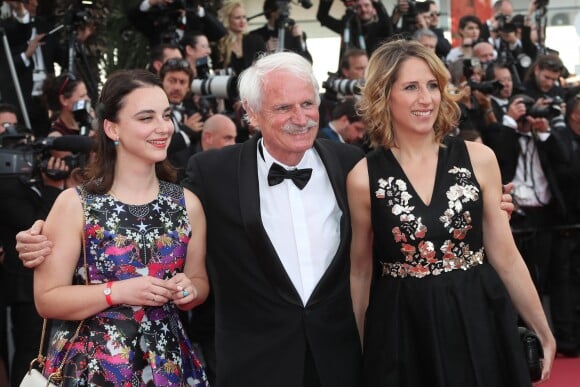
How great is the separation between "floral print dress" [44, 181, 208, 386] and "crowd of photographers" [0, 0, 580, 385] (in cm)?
179

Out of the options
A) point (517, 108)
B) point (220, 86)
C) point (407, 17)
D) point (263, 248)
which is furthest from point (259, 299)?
point (407, 17)

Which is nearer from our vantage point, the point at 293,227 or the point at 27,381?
the point at 27,381

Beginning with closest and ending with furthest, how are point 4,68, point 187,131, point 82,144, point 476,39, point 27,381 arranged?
point 27,381, point 82,144, point 187,131, point 4,68, point 476,39

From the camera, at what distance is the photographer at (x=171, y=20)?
7.53 metres

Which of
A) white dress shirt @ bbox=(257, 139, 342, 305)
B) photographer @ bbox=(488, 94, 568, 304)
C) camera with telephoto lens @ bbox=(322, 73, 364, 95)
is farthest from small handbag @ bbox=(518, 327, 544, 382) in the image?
photographer @ bbox=(488, 94, 568, 304)

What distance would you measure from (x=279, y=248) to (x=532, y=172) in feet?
14.5

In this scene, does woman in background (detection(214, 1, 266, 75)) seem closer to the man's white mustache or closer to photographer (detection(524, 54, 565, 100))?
photographer (detection(524, 54, 565, 100))

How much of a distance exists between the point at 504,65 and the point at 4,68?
4267 mm

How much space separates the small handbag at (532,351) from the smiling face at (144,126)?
146 cm

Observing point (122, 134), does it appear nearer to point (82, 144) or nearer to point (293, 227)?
point (293, 227)

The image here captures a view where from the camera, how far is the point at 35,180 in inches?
A: 201

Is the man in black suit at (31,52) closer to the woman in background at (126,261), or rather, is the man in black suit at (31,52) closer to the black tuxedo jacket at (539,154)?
the black tuxedo jacket at (539,154)

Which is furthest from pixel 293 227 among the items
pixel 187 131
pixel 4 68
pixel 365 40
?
pixel 365 40

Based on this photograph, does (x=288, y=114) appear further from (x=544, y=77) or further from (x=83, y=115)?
(x=544, y=77)
